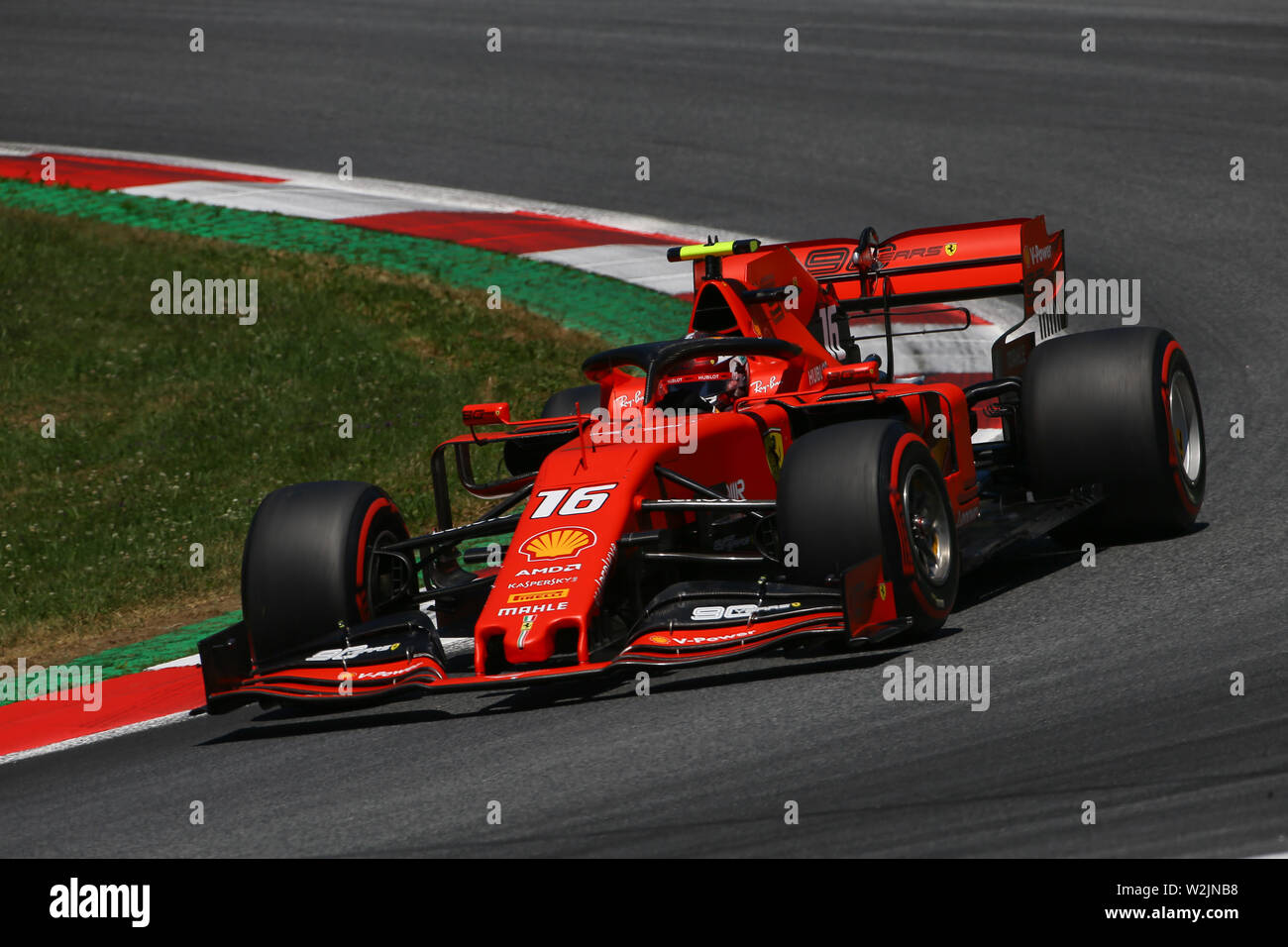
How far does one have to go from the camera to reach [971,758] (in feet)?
18.5

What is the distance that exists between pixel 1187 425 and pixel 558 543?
3.54 metres

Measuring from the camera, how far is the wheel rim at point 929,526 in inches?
288

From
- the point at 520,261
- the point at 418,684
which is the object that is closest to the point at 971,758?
the point at 418,684

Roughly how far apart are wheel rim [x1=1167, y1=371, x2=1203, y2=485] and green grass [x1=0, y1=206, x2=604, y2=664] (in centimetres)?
465

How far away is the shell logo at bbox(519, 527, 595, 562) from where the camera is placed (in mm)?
7090

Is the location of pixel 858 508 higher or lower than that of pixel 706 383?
lower

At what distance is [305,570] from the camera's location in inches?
296

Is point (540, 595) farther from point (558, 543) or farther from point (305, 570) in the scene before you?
point (305, 570)
